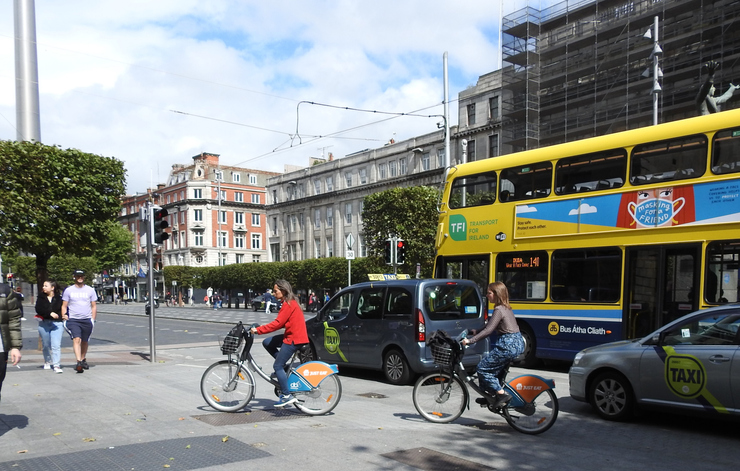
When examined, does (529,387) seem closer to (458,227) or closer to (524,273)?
(524,273)

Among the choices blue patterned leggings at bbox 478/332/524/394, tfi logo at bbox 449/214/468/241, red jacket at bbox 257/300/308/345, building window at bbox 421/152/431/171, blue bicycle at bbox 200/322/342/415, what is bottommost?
blue bicycle at bbox 200/322/342/415

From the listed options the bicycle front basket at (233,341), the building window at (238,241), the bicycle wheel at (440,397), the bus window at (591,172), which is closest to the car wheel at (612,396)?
the bicycle wheel at (440,397)

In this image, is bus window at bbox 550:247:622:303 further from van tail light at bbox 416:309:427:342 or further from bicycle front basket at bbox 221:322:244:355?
bicycle front basket at bbox 221:322:244:355

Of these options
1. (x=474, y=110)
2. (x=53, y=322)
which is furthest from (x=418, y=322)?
(x=474, y=110)

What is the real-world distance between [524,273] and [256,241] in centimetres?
8395

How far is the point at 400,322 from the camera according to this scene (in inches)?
403

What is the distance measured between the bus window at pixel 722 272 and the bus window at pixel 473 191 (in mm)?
4459

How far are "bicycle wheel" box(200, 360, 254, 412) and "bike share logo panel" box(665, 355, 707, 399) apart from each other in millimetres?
4869

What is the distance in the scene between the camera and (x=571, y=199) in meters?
11.7

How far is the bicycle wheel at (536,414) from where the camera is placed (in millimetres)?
6738

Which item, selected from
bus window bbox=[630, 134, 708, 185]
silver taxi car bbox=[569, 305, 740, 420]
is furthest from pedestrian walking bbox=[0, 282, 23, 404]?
bus window bbox=[630, 134, 708, 185]

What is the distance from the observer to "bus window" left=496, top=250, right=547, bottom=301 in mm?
12227

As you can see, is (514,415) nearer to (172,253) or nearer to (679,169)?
(679,169)

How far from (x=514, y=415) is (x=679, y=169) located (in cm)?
575
